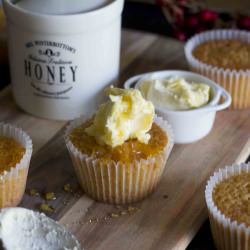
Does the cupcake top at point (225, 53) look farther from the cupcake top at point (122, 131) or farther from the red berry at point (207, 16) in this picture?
the cupcake top at point (122, 131)

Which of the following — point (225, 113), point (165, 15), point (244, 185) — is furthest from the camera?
point (165, 15)

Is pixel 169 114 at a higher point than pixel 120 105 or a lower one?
lower

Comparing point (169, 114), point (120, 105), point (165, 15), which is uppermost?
point (120, 105)

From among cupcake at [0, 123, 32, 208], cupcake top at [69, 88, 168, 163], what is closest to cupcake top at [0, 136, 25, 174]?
cupcake at [0, 123, 32, 208]

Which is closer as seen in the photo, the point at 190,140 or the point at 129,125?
the point at 129,125

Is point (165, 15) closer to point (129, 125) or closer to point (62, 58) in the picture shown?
point (62, 58)

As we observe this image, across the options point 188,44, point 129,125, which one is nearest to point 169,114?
point 129,125

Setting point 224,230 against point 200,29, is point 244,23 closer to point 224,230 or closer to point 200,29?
point 200,29

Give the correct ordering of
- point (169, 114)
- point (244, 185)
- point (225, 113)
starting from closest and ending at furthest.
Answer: point (244, 185) < point (169, 114) < point (225, 113)

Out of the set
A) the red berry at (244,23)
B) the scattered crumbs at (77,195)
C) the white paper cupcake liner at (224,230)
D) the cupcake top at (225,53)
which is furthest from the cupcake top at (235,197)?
the red berry at (244,23)
